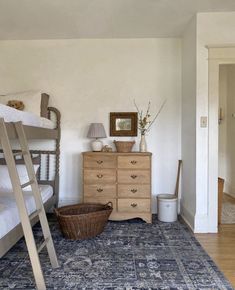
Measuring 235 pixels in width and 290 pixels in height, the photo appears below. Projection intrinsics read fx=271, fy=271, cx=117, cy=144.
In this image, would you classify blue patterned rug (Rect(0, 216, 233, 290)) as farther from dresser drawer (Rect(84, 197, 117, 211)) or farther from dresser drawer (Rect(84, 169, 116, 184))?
dresser drawer (Rect(84, 169, 116, 184))

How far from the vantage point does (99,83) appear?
158 inches

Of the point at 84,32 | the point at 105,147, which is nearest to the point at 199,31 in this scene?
the point at 84,32

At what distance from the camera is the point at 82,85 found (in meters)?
4.02

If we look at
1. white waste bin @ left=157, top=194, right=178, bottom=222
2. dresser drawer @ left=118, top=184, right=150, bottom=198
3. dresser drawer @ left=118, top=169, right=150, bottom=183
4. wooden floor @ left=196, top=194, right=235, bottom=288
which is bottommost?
wooden floor @ left=196, top=194, right=235, bottom=288

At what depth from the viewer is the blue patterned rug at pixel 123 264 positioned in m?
2.01

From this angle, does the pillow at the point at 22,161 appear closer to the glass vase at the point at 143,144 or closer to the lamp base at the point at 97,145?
the lamp base at the point at 97,145

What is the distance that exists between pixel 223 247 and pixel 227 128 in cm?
312

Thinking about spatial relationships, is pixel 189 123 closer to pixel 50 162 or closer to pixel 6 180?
pixel 50 162

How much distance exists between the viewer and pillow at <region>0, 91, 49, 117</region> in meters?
3.62

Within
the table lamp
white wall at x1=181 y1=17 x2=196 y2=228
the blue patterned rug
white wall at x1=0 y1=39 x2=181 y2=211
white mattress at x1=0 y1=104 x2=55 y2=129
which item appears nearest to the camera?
the blue patterned rug

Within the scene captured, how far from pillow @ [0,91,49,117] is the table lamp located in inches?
27.0

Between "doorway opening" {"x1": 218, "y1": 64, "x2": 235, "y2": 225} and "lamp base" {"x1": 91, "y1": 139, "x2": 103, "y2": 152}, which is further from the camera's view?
"doorway opening" {"x1": 218, "y1": 64, "x2": 235, "y2": 225}

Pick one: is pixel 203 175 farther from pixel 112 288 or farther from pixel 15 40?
pixel 15 40

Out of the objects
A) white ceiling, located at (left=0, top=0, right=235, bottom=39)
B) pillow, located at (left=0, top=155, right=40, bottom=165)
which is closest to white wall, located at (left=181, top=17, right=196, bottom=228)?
Answer: white ceiling, located at (left=0, top=0, right=235, bottom=39)
